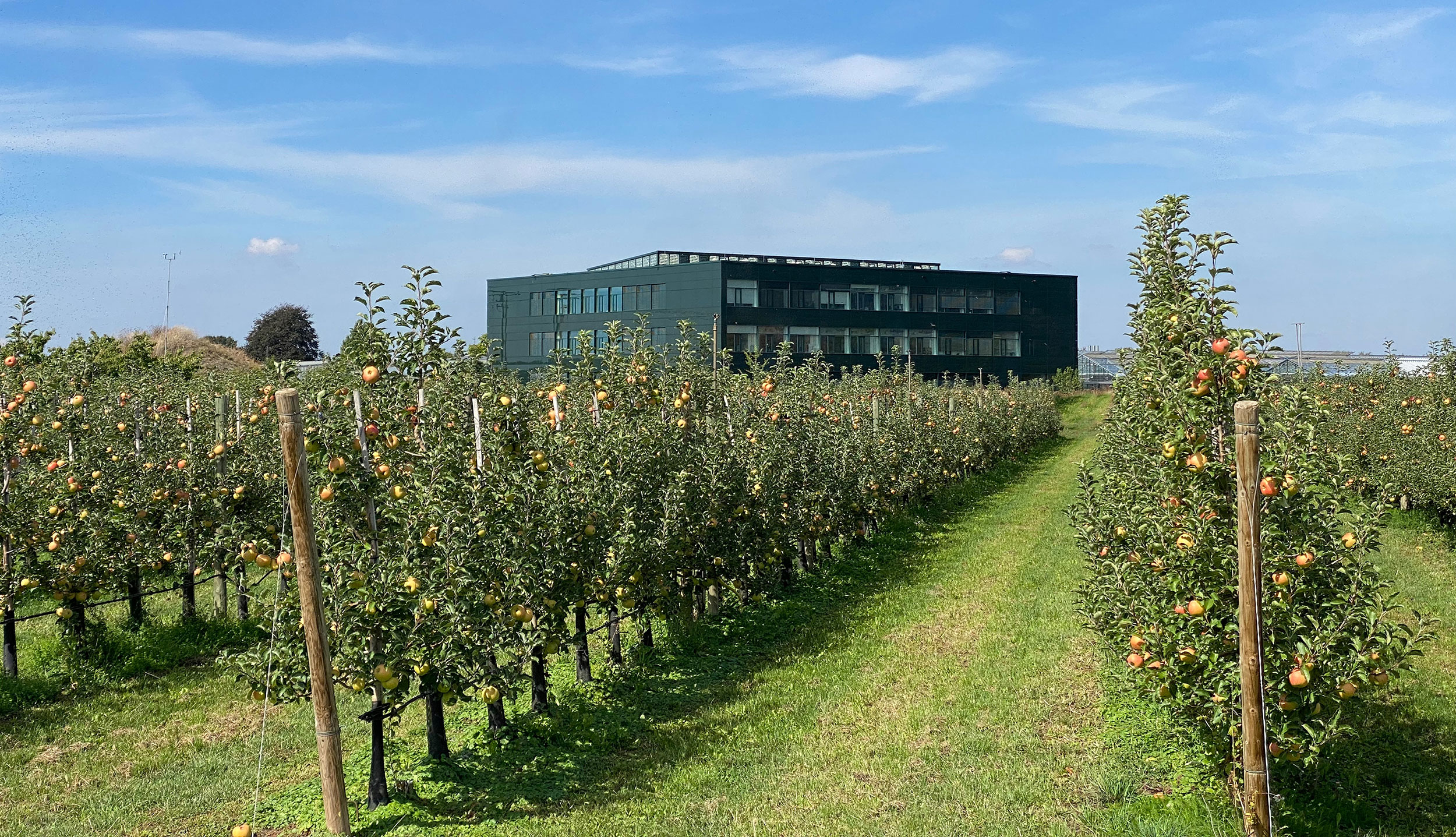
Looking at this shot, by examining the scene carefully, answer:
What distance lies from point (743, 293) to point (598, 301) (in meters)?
10.3

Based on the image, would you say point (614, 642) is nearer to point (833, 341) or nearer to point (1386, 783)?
point (1386, 783)

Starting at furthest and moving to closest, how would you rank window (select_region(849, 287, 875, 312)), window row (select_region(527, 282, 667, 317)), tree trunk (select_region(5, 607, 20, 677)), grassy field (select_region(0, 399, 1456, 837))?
window (select_region(849, 287, 875, 312))
window row (select_region(527, 282, 667, 317))
tree trunk (select_region(5, 607, 20, 677))
grassy field (select_region(0, 399, 1456, 837))

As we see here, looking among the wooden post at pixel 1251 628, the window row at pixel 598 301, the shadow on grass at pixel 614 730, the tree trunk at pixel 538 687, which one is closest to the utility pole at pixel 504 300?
the window row at pixel 598 301

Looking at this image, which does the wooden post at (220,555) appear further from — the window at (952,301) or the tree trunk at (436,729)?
the window at (952,301)

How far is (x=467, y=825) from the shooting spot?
6934 millimetres

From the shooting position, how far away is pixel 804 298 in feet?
220

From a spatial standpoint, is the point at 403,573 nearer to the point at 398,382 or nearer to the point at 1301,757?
the point at 398,382

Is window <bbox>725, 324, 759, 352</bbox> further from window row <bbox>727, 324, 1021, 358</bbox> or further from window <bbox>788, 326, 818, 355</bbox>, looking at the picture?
window <bbox>788, 326, 818, 355</bbox>

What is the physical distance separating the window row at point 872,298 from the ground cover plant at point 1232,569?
58.5 metres

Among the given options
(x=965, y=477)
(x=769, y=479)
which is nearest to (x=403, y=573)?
(x=769, y=479)

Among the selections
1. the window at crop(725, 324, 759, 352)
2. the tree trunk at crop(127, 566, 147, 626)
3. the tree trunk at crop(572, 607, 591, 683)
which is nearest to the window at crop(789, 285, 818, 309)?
the window at crop(725, 324, 759, 352)

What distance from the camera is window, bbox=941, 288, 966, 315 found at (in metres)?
71.3

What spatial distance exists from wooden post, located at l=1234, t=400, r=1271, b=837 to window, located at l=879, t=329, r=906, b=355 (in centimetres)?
6395

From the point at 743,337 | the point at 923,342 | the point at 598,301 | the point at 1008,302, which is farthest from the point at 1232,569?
the point at 1008,302
